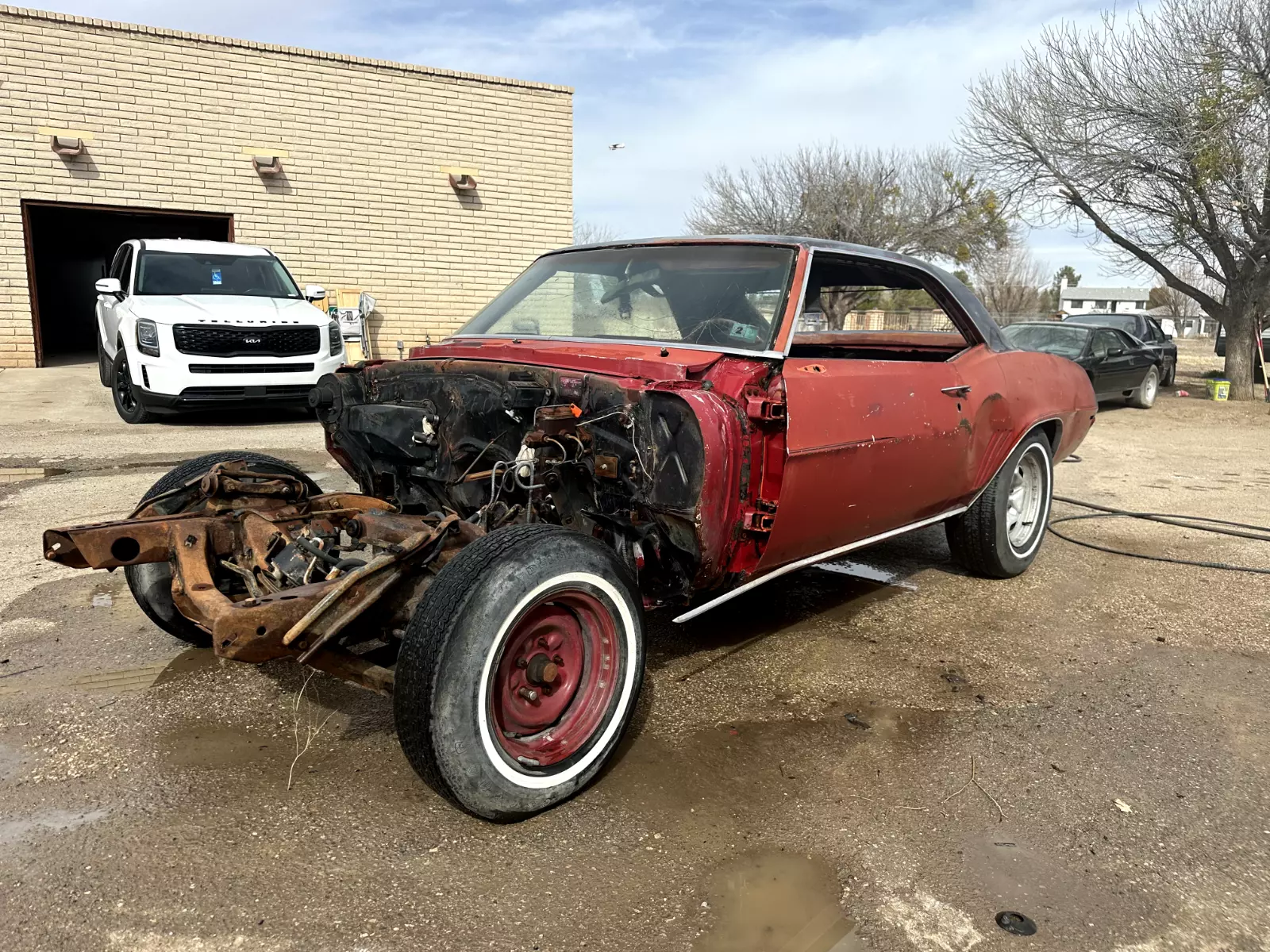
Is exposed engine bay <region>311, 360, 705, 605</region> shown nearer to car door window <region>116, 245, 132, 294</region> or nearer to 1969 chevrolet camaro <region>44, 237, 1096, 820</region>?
1969 chevrolet camaro <region>44, 237, 1096, 820</region>

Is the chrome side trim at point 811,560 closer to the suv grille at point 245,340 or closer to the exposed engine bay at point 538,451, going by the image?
the exposed engine bay at point 538,451

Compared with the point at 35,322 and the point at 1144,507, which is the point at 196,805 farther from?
the point at 35,322

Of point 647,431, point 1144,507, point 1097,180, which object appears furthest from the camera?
point 1097,180

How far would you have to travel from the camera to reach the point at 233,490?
3.34m

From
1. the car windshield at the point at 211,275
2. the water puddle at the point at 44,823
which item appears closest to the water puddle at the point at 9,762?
the water puddle at the point at 44,823

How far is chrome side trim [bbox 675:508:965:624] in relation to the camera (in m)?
3.18

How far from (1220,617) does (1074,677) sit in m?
1.34

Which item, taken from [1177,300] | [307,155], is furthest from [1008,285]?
[307,155]

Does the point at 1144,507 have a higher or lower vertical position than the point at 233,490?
lower

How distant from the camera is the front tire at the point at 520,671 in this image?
2.33 metres

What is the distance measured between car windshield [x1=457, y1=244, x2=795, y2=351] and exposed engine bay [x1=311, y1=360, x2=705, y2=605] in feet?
1.84

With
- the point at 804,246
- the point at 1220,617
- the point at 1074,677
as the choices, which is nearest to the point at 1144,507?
the point at 1220,617

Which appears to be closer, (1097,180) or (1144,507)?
(1144,507)

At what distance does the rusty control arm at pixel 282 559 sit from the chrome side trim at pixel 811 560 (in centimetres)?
88
